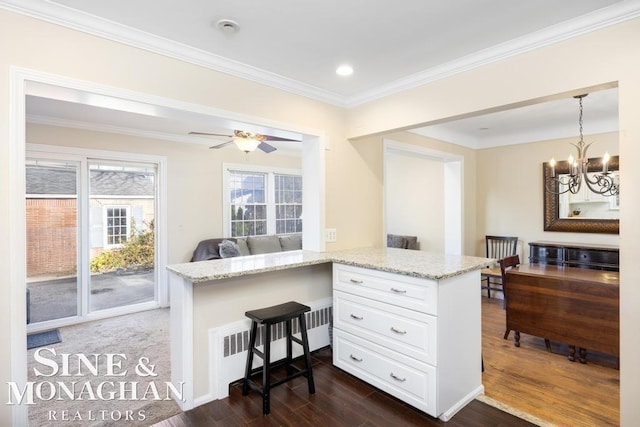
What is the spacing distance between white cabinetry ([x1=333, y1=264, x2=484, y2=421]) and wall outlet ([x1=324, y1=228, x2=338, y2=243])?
23.6 inches

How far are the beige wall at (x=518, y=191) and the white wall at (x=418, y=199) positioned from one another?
0.72 metres

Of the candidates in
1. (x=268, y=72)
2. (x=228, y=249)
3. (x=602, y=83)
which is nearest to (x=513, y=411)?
(x=602, y=83)

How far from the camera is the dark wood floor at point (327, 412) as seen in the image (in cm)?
216

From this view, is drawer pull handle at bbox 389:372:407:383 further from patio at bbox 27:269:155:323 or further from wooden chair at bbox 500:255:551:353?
patio at bbox 27:269:155:323

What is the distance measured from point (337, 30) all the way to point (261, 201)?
165 inches

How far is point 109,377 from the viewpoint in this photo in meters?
2.85

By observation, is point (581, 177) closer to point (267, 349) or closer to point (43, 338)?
point (267, 349)

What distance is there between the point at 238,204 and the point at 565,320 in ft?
15.2

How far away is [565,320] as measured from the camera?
3062mm

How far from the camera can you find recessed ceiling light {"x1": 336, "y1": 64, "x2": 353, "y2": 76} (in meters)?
2.68

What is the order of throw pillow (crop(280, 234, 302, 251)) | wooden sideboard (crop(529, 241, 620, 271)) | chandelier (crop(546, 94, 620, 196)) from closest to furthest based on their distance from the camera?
chandelier (crop(546, 94, 620, 196)) < wooden sideboard (crop(529, 241, 620, 271)) < throw pillow (crop(280, 234, 302, 251))

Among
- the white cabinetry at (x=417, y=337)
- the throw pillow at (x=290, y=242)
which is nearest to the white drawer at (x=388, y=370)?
the white cabinetry at (x=417, y=337)

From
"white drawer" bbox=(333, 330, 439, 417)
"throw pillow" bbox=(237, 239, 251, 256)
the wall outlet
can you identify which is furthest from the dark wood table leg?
"throw pillow" bbox=(237, 239, 251, 256)

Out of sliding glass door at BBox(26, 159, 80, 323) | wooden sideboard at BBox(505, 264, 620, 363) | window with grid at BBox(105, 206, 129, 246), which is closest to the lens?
wooden sideboard at BBox(505, 264, 620, 363)
